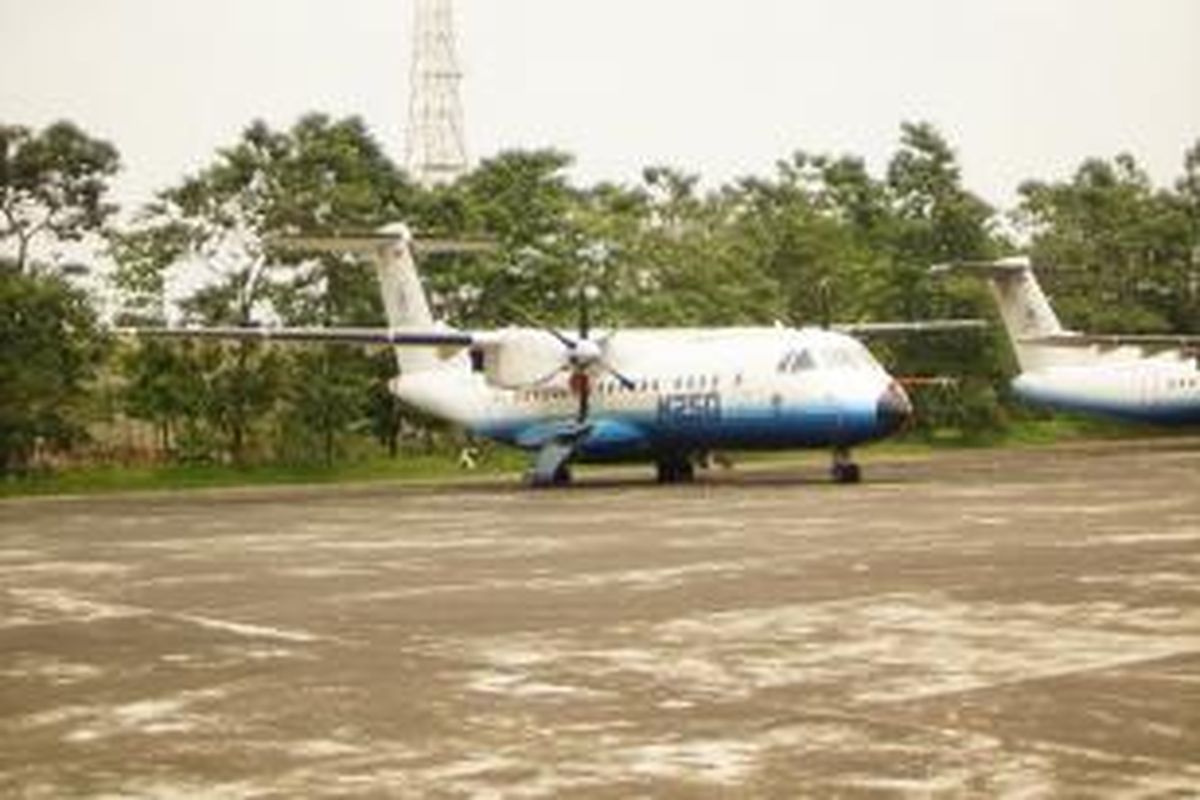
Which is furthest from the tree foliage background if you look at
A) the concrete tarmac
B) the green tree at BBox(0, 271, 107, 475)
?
the concrete tarmac

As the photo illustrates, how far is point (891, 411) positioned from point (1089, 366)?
60.0 feet

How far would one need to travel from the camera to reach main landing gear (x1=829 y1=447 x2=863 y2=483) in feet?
99.6

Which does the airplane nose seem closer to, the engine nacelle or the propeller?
the propeller

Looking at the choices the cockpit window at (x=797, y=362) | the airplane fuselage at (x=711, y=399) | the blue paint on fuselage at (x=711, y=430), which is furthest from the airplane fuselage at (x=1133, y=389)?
the cockpit window at (x=797, y=362)

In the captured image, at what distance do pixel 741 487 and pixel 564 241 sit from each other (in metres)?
21.4

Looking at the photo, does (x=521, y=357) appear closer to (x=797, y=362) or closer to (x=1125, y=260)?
(x=797, y=362)

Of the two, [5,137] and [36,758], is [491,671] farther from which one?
[5,137]

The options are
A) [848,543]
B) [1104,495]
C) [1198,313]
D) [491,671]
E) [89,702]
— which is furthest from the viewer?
[1198,313]

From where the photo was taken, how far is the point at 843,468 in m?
30.5

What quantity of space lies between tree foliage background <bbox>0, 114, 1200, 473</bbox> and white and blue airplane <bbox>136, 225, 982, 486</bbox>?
5.07 m

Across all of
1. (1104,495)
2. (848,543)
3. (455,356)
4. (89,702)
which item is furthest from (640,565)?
(455,356)

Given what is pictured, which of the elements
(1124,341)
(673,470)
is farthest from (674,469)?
(1124,341)

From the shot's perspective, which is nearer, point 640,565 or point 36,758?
point 36,758

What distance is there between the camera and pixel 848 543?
1798 centimetres
